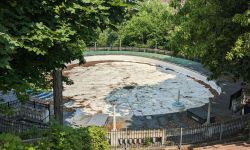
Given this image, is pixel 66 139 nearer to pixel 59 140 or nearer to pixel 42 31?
pixel 59 140

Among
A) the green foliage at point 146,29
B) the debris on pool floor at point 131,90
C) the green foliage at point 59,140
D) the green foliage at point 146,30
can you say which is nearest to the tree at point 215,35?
the green foliage at point 59,140

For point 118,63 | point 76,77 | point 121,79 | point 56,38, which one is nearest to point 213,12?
point 56,38

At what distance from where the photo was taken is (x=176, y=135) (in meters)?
19.3

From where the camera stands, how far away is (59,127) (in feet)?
35.4

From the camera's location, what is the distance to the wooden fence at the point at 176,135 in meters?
18.8

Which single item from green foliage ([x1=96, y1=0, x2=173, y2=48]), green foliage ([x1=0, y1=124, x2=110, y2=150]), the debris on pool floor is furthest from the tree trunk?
green foliage ([x1=96, y1=0, x2=173, y2=48])

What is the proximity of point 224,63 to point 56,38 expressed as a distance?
10602 millimetres

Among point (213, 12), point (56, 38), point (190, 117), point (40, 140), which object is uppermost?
point (213, 12)

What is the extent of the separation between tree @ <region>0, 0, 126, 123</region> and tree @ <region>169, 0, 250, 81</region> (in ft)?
18.4

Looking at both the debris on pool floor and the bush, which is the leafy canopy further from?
the debris on pool floor

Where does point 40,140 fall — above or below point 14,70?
below

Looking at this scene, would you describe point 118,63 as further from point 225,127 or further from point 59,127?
point 59,127

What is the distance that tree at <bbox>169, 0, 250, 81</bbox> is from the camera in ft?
55.5

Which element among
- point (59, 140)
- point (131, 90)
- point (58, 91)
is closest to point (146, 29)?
point (131, 90)
